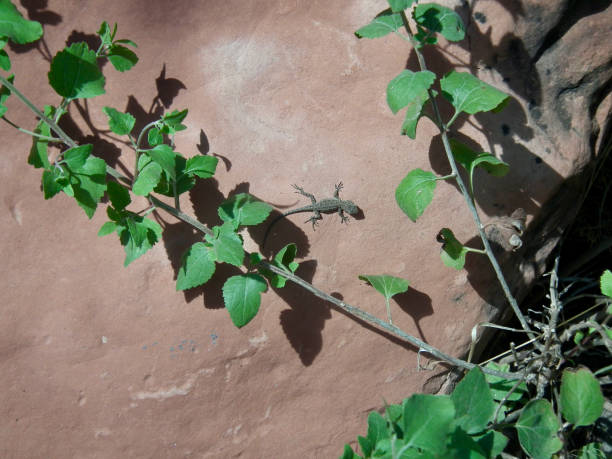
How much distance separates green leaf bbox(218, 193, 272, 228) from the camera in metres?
2.71

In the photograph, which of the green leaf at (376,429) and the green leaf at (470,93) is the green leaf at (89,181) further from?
the green leaf at (470,93)

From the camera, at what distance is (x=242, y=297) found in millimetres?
2654

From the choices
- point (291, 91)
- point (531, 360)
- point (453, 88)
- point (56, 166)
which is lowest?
point (531, 360)

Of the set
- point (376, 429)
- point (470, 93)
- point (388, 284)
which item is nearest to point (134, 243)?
point (388, 284)

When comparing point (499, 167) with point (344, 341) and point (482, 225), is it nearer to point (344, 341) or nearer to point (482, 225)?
point (482, 225)

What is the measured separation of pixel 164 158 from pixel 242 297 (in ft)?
2.60

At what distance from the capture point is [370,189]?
2990mm

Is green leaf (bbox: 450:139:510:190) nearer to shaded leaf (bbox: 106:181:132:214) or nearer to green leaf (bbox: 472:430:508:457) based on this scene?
green leaf (bbox: 472:430:508:457)

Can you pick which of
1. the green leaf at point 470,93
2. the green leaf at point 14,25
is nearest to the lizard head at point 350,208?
the green leaf at point 470,93

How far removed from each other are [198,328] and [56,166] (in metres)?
1.14

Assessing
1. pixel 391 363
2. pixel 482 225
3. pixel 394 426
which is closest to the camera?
pixel 394 426

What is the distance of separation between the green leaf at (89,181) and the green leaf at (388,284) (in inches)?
57.0

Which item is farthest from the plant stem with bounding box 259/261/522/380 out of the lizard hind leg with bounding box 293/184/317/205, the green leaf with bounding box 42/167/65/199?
the green leaf with bounding box 42/167/65/199

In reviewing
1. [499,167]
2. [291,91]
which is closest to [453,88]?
[499,167]
